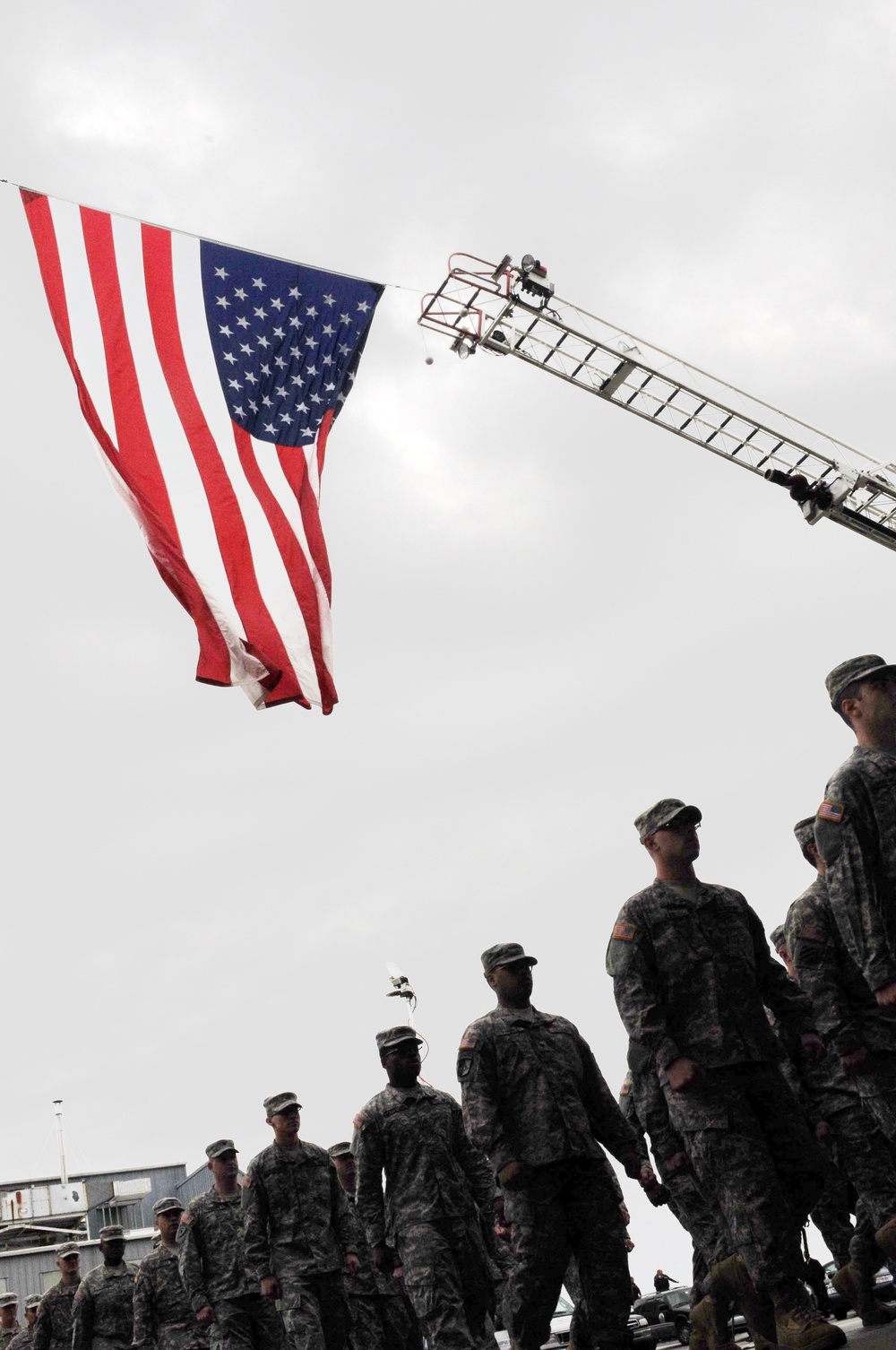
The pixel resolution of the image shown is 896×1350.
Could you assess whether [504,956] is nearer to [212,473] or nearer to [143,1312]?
[212,473]

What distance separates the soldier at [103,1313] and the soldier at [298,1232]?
3870 millimetres

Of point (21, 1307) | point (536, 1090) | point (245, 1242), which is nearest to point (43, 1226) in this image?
point (21, 1307)

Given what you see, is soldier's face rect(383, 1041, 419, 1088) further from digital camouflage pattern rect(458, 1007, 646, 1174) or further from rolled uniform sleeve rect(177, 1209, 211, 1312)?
rolled uniform sleeve rect(177, 1209, 211, 1312)

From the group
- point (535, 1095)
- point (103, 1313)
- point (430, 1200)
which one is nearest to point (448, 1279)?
point (430, 1200)

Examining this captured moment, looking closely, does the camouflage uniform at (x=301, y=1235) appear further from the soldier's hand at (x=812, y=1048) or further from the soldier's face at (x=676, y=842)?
the soldier's face at (x=676, y=842)

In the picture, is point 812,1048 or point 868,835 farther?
point 812,1048

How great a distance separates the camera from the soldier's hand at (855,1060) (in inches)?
238

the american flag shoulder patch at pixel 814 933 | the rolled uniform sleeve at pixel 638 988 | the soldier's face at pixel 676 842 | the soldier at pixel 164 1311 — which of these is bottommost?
the soldier at pixel 164 1311

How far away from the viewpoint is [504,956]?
27.3 feet

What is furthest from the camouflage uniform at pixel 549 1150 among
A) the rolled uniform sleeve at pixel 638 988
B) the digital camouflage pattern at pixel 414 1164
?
the digital camouflage pattern at pixel 414 1164

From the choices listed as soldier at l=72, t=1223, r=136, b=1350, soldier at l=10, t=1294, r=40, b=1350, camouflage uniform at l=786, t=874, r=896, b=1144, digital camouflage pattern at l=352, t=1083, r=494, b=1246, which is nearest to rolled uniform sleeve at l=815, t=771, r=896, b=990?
camouflage uniform at l=786, t=874, r=896, b=1144

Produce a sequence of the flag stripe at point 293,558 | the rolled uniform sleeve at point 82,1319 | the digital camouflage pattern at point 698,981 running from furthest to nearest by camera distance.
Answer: the rolled uniform sleeve at point 82,1319 → the flag stripe at point 293,558 → the digital camouflage pattern at point 698,981

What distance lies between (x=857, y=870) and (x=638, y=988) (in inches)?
51.4

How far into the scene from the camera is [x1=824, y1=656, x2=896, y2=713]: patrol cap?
5859 mm
